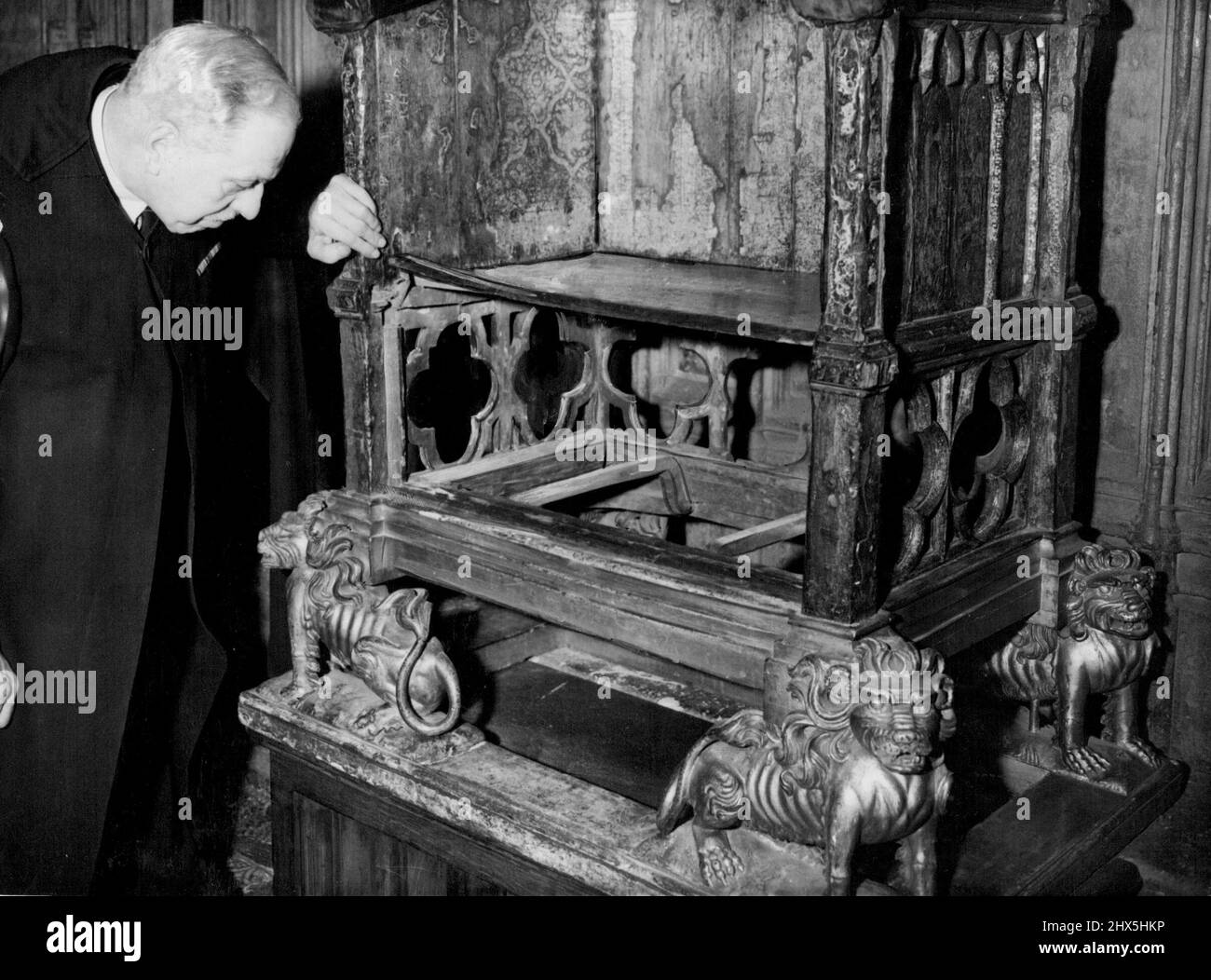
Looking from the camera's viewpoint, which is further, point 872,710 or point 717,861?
point 717,861

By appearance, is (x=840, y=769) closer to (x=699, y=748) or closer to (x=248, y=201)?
(x=699, y=748)

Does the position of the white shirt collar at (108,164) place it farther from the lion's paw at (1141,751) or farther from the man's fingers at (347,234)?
the lion's paw at (1141,751)

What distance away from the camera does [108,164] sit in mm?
2232

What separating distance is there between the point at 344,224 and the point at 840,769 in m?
1.22

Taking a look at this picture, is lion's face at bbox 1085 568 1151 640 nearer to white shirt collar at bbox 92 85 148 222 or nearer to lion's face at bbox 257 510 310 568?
lion's face at bbox 257 510 310 568

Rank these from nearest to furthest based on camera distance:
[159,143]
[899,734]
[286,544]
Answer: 1. [899,734]
2. [159,143]
3. [286,544]

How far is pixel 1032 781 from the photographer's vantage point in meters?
2.39

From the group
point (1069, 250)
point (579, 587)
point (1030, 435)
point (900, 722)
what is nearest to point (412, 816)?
point (579, 587)

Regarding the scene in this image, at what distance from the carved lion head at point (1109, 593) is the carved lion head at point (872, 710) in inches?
19.9

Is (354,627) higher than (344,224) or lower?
lower

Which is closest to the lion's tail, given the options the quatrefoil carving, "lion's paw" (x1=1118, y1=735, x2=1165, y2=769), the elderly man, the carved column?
the carved column

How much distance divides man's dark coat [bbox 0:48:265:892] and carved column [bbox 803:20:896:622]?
1054 mm

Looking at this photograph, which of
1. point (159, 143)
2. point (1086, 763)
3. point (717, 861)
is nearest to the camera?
point (717, 861)

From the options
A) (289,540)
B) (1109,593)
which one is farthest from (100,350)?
(1109,593)
